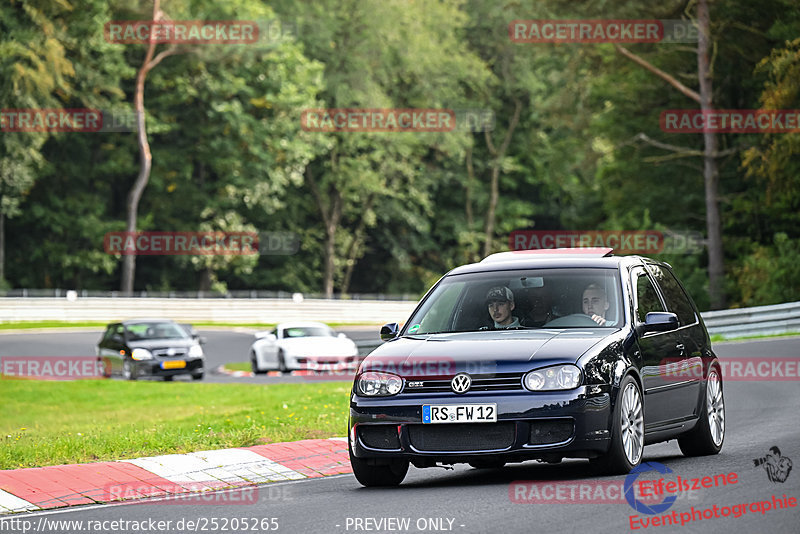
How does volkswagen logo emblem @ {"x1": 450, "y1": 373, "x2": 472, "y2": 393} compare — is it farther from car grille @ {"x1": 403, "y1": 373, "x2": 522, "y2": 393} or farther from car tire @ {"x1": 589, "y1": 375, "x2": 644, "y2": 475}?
car tire @ {"x1": 589, "y1": 375, "x2": 644, "y2": 475}

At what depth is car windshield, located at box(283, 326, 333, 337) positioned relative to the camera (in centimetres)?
3253

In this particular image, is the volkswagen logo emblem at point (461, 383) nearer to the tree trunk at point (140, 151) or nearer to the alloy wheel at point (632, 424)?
the alloy wheel at point (632, 424)

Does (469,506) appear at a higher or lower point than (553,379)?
lower

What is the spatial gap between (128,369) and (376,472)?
70.6 ft

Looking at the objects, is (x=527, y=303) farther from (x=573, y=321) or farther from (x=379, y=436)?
(x=379, y=436)

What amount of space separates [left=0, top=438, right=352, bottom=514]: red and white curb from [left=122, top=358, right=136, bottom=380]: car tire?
60.8ft

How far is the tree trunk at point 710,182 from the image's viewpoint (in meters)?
40.3

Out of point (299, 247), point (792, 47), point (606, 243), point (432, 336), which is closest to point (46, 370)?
point (606, 243)

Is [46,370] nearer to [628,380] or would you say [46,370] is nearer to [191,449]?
[191,449]

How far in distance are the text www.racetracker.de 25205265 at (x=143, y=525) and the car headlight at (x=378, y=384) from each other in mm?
1425

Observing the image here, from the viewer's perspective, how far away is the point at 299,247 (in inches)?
2822

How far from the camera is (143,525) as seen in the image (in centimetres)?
817
